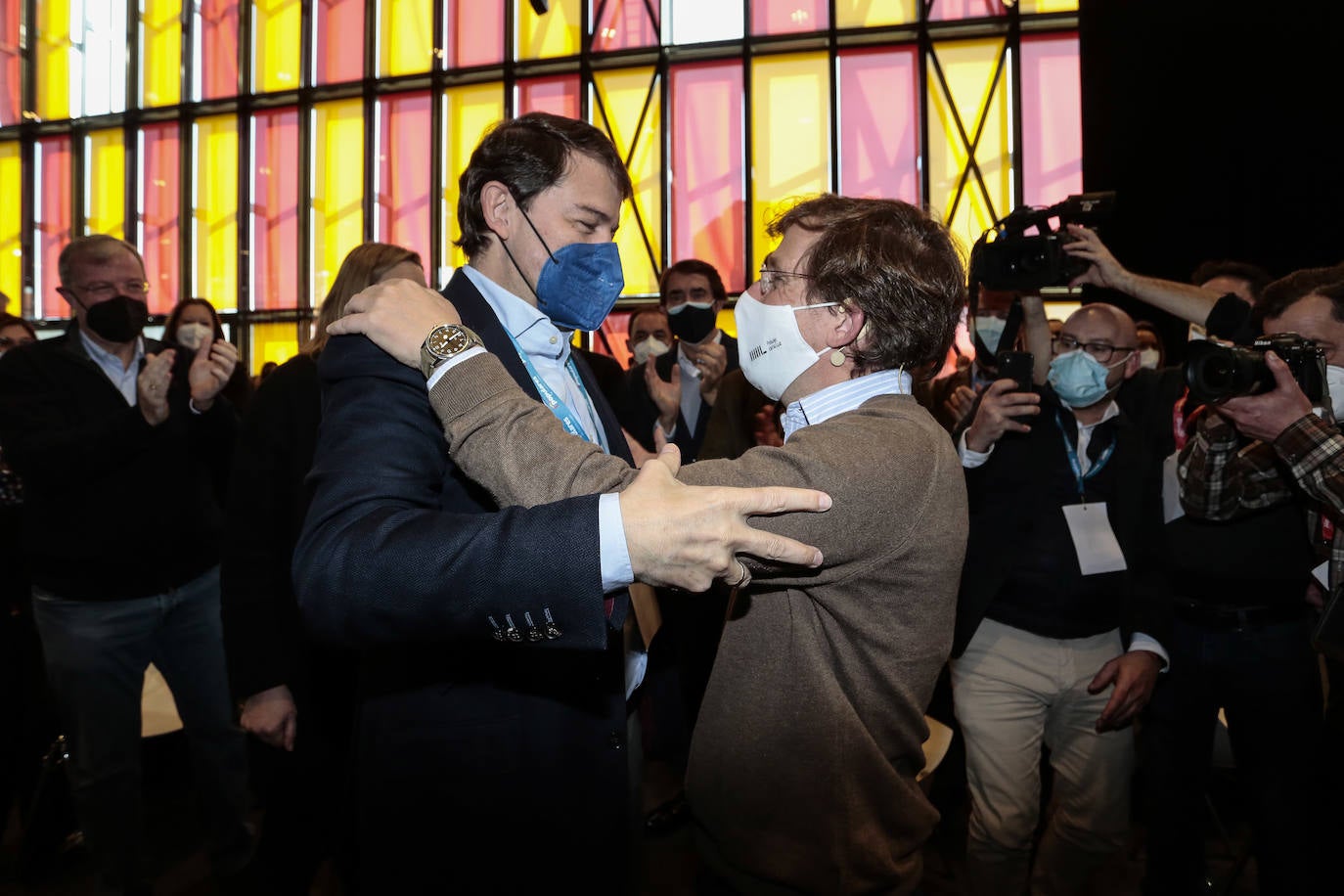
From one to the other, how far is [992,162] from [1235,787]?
18.9ft

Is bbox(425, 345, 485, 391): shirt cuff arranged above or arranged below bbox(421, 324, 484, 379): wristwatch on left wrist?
below

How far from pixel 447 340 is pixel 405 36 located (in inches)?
370

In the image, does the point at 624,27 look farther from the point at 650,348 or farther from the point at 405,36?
the point at 650,348

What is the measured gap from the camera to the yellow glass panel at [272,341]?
9.50 metres

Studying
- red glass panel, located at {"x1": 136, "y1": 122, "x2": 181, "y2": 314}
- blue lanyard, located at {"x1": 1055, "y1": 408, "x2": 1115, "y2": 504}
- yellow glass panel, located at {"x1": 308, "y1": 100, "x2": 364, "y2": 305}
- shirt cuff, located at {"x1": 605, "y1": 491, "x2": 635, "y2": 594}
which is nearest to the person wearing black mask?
shirt cuff, located at {"x1": 605, "y1": 491, "x2": 635, "y2": 594}

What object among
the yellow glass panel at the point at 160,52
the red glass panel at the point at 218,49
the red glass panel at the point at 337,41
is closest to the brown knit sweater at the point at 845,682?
the red glass panel at the point at 337,41

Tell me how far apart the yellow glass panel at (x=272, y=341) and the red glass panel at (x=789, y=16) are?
18.5 ft

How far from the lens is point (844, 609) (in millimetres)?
1322

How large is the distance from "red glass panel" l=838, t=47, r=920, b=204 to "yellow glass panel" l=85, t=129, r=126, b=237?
7963mm

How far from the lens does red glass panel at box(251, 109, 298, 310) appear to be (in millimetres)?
9500

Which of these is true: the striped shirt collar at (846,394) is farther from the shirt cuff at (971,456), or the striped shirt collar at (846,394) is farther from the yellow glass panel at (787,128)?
the yellow glass panel at (787,128)

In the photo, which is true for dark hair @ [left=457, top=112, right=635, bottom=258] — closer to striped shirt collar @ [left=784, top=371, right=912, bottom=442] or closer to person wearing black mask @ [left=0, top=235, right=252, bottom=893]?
striped shirt collar @ [left=784, top=371, right=912, bottom=442]

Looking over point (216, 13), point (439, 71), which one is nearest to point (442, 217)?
point (439, 71)

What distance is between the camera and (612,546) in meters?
0.83
